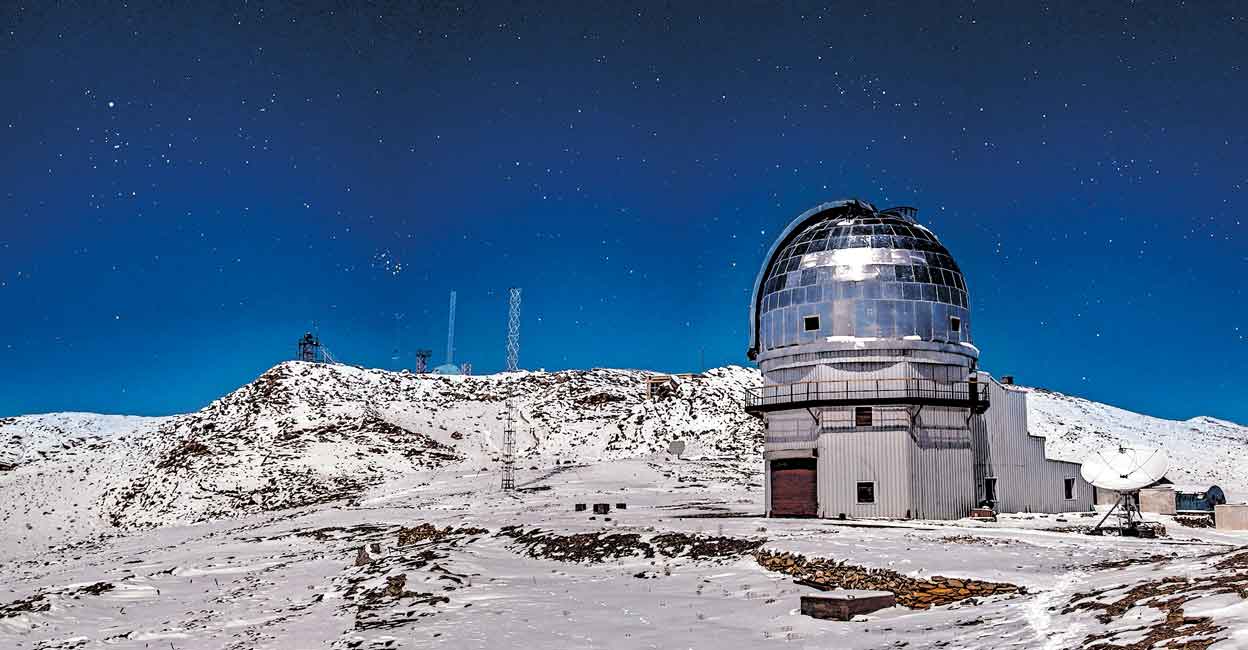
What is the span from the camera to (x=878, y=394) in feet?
119

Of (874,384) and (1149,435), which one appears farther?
(1149,435)

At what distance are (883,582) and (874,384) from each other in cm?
1788

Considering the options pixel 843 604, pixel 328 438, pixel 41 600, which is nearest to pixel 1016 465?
pixel 843 604

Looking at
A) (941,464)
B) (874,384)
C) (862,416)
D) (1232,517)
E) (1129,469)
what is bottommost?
(1232,517)

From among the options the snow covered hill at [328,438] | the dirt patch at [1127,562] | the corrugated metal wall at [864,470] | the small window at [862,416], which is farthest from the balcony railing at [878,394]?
the snow covered hill at [328,438]

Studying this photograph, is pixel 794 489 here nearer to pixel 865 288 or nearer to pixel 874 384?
pixel 874 384

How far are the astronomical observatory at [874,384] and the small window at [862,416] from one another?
0.12 feet

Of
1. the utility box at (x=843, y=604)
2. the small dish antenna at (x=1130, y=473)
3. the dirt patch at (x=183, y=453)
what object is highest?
the dirt patch at (x=183, y=453)

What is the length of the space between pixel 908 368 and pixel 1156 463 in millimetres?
8997

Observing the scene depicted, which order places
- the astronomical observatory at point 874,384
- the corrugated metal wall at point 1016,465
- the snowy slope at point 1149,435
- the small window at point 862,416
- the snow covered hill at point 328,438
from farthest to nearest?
the snowy slope at point 1149,435
the snow covered hill at point 328,438
the corrugated metal wall at point 1016,465
the small window at point 862,416
the astronomical observatory at point 874,384

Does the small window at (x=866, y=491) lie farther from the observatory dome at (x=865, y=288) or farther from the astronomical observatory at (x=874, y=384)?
the observatory dome at (x=865, y=288)

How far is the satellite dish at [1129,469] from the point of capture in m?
29.7

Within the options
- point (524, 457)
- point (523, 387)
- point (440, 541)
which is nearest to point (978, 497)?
point (440, 541)

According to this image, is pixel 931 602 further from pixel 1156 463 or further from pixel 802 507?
pixel 802 507
